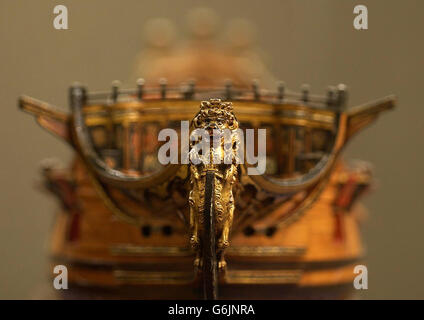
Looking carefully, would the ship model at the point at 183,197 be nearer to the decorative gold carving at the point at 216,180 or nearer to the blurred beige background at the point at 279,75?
the decorative gold carving at the point at 216,180

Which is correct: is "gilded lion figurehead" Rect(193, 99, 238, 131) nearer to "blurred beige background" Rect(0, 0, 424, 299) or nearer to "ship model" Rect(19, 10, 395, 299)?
"ship model" Rect(19, 10, 395, 299)

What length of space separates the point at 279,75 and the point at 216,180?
2.36 metres

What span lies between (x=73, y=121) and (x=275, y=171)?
0.84m

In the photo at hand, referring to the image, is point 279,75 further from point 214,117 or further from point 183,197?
point 214,117

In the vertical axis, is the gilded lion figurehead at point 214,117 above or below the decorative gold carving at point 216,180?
above

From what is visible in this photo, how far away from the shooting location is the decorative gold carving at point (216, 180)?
2.34 meters

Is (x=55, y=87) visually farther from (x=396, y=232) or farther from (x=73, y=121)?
(x=396, y=232)

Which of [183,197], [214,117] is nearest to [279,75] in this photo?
[183,197]

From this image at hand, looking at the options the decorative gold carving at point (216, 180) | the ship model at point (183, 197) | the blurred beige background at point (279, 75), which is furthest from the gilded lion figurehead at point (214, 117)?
the blurred beige background at point (279, 75)

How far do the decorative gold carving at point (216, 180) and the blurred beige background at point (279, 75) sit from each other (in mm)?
1063

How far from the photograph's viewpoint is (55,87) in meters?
3.58

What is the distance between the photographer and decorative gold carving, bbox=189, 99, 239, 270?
2336 mm
